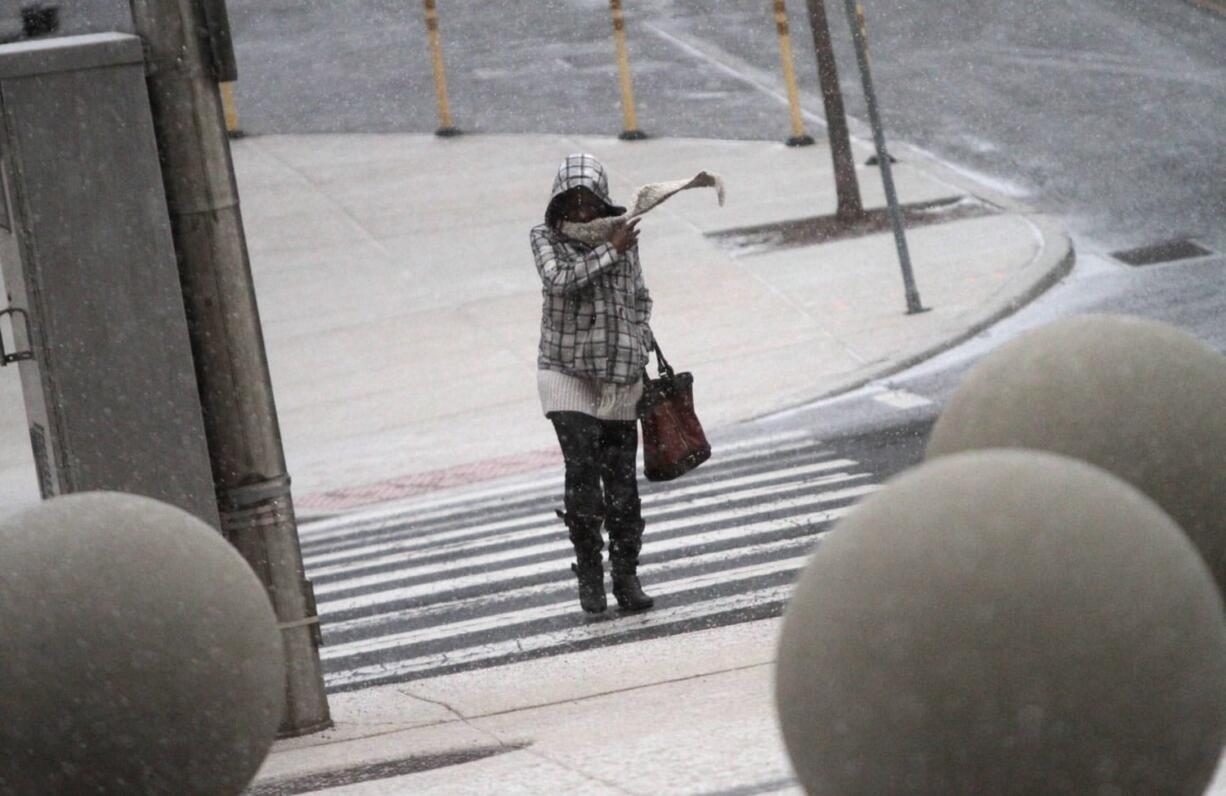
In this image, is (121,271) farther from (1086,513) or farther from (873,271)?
(873,271)

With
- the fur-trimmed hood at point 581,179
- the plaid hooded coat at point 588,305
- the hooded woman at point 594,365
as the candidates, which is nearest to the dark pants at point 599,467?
the hooded woman at point 594,365

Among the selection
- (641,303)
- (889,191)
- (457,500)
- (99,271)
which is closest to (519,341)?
(889,191)

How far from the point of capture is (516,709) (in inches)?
285

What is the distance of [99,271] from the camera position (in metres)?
7.02

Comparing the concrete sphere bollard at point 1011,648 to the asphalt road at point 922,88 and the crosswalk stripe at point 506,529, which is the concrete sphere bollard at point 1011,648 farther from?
the asphalt road at point 922,88

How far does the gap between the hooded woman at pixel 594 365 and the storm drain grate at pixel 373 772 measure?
240 cm

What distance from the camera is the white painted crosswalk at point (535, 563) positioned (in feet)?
29.0

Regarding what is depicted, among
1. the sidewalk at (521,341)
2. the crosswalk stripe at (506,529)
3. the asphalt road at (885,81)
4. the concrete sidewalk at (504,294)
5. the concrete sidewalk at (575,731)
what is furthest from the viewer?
the asphalt road at (885,81)

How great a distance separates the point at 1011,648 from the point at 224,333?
410 centimetres

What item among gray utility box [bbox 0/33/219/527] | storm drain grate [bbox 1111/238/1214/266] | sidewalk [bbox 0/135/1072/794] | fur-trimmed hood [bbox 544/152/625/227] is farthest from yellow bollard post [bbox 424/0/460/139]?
gray utility box [bbox 0/33/219/527]

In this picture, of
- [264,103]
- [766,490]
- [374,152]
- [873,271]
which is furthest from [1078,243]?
[264,103]

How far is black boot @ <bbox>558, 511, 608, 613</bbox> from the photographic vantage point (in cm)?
880

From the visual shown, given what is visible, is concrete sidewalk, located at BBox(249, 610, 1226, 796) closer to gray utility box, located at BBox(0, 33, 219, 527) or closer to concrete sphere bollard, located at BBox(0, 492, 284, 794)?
concrete sphere bollard, located at BBox(0, 492, 284, 794)

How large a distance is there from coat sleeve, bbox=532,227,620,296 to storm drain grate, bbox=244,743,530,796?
8.61 feet
